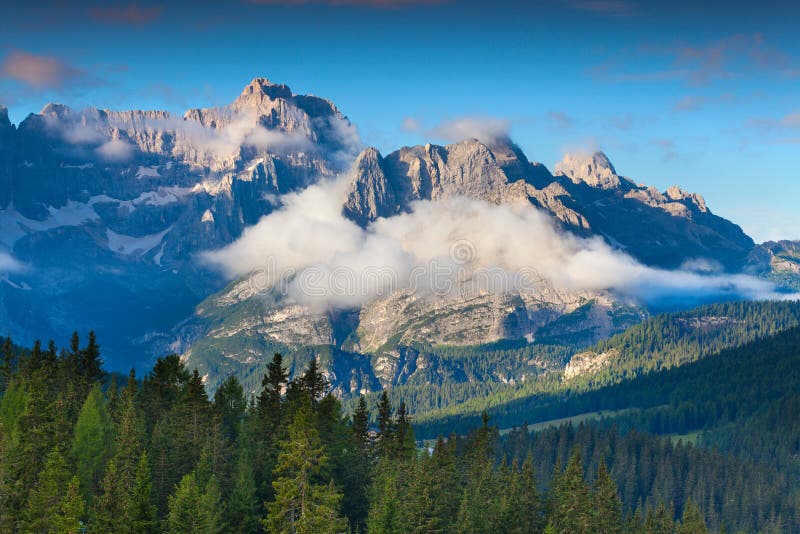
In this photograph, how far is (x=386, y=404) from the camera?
141000mm

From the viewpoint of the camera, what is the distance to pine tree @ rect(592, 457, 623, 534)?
399 ft

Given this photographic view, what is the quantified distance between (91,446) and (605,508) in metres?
65.3

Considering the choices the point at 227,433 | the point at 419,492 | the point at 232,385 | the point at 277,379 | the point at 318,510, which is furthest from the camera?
the point at 232,385

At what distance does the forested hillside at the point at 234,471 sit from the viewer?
92.7 m

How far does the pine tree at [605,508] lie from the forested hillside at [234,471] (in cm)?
26

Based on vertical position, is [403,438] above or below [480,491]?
above

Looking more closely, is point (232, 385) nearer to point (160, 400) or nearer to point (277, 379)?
point (160, 400)

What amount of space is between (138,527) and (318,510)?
1805 cm

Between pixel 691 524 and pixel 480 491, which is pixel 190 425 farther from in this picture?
pixel 691 524

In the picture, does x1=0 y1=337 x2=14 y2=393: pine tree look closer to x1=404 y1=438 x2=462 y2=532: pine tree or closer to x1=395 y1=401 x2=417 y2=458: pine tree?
x1=395 y1=401 x2=417 y2=458: pine tree

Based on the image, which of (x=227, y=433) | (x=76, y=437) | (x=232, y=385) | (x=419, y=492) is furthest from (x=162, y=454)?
(x=232, y=385)

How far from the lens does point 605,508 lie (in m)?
124

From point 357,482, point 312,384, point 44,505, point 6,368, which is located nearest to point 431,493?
point 357,482

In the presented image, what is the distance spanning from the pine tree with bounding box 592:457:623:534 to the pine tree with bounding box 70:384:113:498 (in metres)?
61.7
